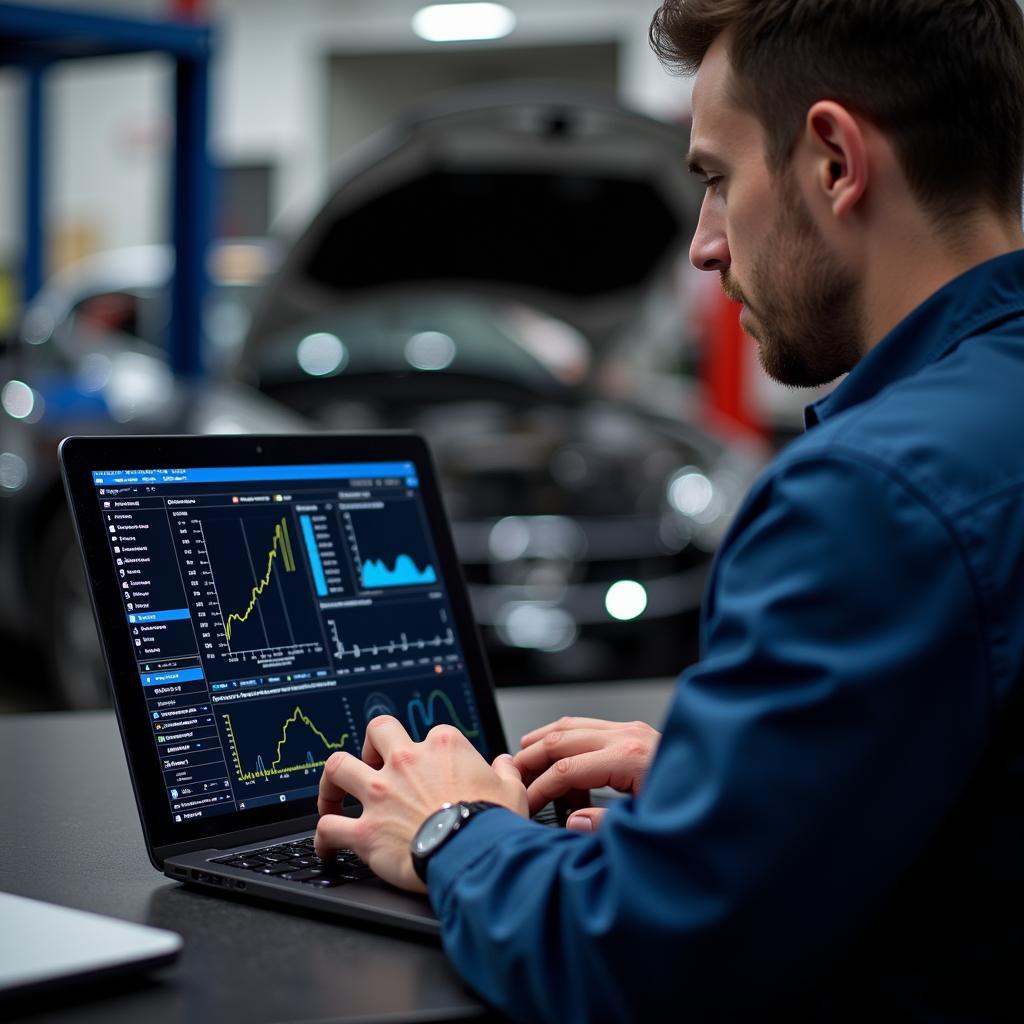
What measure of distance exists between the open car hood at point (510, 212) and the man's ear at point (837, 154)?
3.14 metres

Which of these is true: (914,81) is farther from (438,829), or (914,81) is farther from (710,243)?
(438,829)

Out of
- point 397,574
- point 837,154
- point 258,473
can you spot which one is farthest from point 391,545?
point 837,154

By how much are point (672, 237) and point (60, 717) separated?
345 cm

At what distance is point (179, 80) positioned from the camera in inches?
167

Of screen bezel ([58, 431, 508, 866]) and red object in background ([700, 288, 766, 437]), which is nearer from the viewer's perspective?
screen bezel ([58, 431, 508, 866])

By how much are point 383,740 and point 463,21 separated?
1283 cm

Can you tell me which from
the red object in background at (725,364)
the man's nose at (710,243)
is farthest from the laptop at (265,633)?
the red object in background at (725,364)

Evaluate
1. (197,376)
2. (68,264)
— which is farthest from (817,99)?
(68,264)

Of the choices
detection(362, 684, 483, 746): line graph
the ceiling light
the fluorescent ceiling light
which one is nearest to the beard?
detection(362, 684, 483, 746): line graph

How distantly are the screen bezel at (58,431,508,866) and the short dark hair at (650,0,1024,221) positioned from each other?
50cm

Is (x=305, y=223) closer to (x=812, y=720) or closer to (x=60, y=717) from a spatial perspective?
(x=60, y=717)

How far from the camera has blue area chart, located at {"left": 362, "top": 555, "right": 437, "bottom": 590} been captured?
4.33ft

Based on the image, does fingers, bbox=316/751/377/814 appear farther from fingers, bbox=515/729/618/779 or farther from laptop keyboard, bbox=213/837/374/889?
fingers, bbox=515/729/618/779

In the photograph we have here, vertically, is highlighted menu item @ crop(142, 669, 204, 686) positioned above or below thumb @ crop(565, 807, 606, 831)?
above
